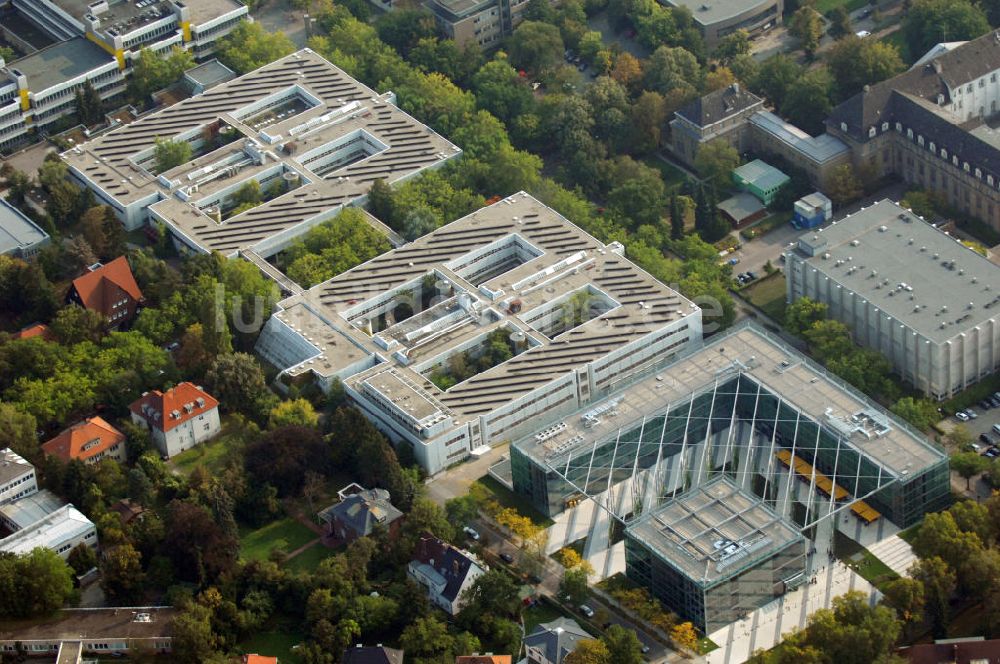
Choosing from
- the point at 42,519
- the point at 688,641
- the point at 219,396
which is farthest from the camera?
the point at 219,396

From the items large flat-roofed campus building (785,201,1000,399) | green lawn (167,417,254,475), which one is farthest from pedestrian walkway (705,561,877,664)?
green lawn (167,417,254,475)

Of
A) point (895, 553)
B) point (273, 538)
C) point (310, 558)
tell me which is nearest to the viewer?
point (895, 553)

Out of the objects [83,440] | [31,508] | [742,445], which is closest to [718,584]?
[742,445]

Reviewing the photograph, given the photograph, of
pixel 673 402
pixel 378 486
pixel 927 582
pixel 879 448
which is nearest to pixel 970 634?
pixel 927 582

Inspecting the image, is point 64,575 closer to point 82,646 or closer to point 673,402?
point 82,646

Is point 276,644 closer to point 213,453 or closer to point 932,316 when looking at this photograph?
point 213,453

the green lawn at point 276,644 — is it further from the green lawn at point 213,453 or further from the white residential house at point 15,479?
the white residential house at point 15,479

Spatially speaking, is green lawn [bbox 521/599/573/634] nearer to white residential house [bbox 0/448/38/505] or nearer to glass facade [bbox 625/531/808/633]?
glass facade [bbox 625/531/808/633]
